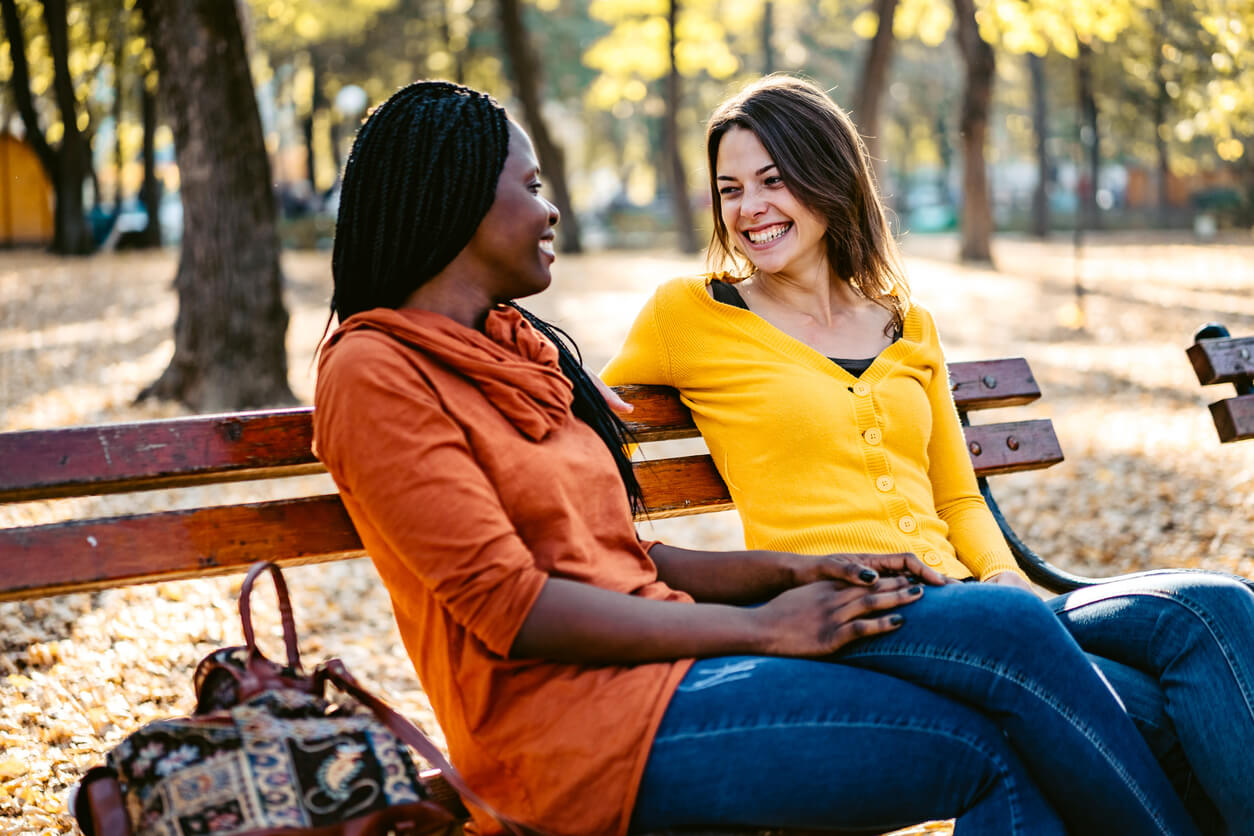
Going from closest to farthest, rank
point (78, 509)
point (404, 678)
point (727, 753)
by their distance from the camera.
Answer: point (727, 753) < point (404, 678) < point (78, 509)

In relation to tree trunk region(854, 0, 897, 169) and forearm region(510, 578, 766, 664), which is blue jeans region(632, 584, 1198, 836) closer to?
forearm region(510, 578, 766, 664)

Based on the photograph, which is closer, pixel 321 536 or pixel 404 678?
pixel 321 536

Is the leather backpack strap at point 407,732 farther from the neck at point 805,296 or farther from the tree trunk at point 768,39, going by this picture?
the tree trunk at point 768,39

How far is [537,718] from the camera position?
2.06 metres

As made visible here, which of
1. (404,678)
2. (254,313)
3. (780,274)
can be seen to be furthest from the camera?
(254,313)

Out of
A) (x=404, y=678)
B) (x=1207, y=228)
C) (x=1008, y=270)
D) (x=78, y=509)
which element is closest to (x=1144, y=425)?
(x=404, y=678)

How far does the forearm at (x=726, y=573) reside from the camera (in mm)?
2592

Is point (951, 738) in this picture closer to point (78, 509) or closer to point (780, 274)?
point (780, 274)

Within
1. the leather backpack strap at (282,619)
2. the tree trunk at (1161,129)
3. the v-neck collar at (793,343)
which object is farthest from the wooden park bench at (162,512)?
the tree trunk at (1161,129)

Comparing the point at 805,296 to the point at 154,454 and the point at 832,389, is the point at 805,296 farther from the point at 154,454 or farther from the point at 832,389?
the point at 154,454

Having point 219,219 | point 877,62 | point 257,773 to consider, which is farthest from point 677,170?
point 257,773

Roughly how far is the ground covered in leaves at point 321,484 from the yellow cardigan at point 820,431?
185 cm

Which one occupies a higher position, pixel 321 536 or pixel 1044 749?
pixel 321 536

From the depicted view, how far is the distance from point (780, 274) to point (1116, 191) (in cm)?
5810
